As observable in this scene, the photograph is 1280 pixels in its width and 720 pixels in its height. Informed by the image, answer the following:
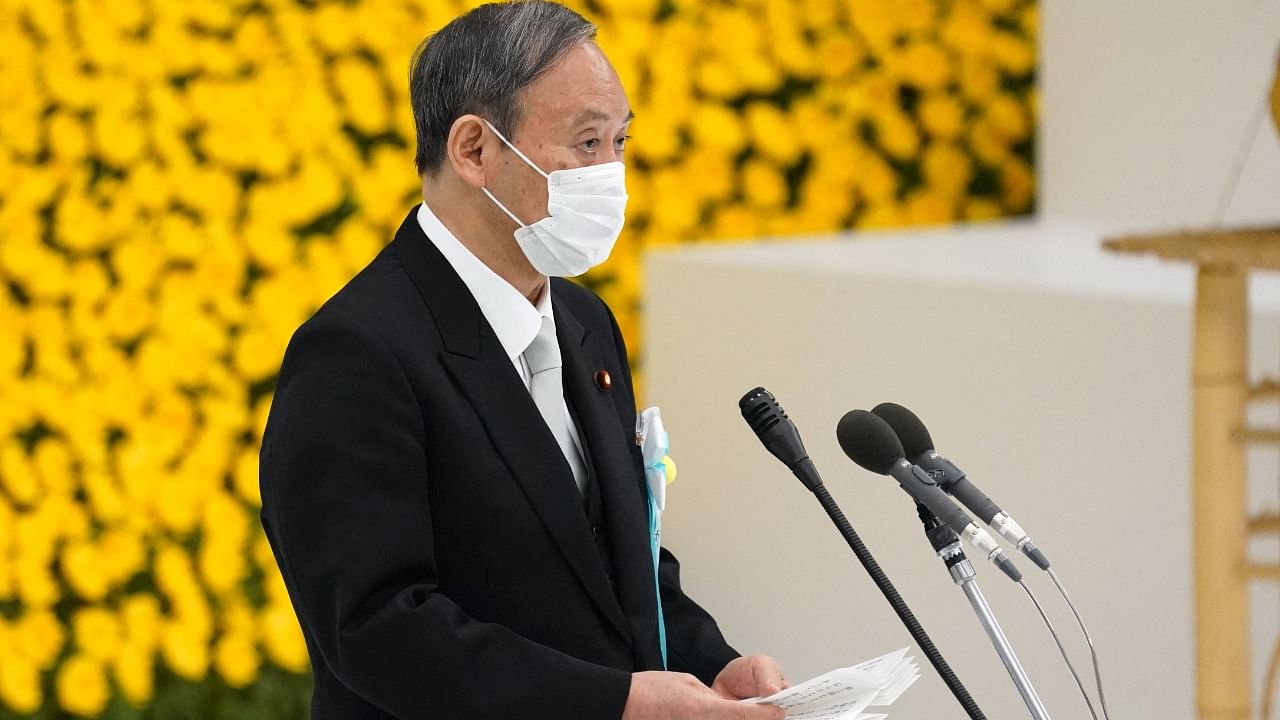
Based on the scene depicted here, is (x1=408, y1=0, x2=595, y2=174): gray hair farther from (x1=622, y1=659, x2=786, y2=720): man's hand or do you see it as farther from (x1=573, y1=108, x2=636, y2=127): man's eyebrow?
(x1=622, y1=659, x2=786, y2=720): man's hand

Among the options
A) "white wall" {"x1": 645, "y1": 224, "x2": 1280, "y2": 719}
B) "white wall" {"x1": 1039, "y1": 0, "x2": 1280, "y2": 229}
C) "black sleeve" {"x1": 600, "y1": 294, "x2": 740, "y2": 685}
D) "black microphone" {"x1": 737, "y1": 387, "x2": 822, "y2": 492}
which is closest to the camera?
"black microphone" {"x1": 737, "y1": 387, "x2": 822, "y2": 492}

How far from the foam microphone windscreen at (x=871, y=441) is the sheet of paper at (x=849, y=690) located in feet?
0.52

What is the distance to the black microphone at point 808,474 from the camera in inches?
52.5

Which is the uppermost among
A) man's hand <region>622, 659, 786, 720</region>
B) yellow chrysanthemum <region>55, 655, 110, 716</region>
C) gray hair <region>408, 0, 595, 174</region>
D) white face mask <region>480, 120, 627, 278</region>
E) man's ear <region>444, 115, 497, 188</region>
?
gray hair <region>408, 0, 595, 174</region>

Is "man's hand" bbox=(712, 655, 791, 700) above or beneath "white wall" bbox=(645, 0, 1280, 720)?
above

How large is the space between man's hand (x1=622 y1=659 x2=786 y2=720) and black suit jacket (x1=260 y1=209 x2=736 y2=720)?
19mm

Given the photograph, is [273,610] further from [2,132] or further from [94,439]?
[2,132]

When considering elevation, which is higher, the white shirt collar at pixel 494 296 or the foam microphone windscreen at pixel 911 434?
the white shirt collar at pixel 494 296

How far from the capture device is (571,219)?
1.50 m

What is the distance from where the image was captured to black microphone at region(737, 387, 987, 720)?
1333 mm

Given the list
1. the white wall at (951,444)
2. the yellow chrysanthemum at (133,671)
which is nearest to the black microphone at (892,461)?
the white wall at (951,444)

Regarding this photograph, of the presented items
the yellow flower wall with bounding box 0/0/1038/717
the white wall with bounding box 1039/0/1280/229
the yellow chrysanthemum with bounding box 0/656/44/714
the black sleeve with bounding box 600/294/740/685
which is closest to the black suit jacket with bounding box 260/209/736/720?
the black sleeve with bounding box 600/294/740/685

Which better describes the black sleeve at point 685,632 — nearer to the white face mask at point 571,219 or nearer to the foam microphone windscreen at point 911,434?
the white face mask at point 571,219

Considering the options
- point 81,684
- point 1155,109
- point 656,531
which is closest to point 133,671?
point 81,684
